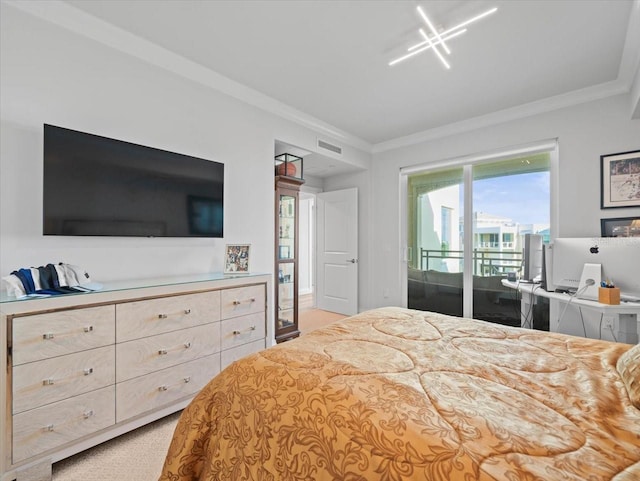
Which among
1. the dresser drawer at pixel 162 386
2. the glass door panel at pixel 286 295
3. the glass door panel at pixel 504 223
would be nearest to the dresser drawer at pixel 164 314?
the dresser drawer at pixel 162 386

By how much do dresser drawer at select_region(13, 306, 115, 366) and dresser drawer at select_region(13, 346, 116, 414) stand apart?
4cm

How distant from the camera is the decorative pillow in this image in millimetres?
893

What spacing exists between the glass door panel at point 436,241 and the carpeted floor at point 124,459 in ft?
11.1

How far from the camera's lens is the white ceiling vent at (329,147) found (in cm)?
379

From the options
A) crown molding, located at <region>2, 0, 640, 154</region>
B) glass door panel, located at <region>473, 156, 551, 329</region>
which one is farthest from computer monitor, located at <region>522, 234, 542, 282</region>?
crown molding, located at <region>2, 0, 640, 154</region>

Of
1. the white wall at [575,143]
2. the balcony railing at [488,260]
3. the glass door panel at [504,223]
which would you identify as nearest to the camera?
the white wall at [575,143]

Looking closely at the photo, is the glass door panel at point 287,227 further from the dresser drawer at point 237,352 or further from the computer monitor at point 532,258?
the computer monitor at point 532,258

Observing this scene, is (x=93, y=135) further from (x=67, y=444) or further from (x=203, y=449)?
(x=203, y=449)

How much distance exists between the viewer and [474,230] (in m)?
3.80

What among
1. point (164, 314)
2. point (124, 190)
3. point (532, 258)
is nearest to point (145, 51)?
point (124, 190)

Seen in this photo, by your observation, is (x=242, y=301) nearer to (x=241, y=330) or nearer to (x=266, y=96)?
(x=241, y=330)

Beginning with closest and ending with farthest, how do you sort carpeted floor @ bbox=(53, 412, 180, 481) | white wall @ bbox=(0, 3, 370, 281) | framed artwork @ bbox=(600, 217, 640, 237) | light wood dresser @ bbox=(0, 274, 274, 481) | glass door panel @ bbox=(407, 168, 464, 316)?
light wood dresser @ bbox=(0, 274, 274, 481) → carpeted floor @ bbox=(53, 412, 180, 481) → white wall @ bbox=(0, 3, 370, 281) → framed artwork @ bbox=(600, 217, 640, 237) → glass door panel @ bbox=(407, 168, 464, 316)

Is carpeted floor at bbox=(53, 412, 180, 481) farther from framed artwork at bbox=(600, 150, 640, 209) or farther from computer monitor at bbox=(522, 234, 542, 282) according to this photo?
framed artwork at bbox=(600, 150, 640, 209)

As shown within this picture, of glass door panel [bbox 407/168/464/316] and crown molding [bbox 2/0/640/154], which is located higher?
crown molding [bbox 2/0/640/154]
